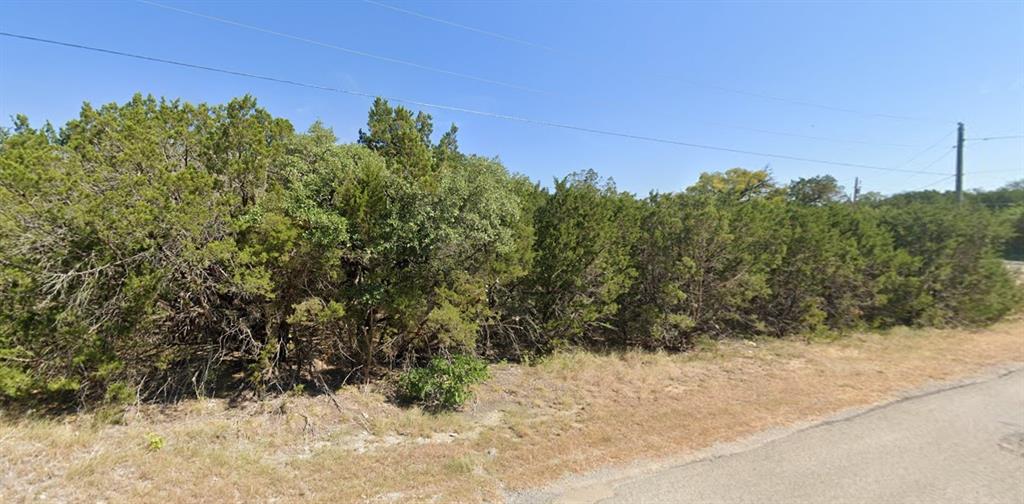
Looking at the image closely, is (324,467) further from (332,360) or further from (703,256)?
(703,256)

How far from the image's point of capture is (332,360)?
785cm

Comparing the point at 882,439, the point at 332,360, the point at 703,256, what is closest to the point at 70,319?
the point at 332,360

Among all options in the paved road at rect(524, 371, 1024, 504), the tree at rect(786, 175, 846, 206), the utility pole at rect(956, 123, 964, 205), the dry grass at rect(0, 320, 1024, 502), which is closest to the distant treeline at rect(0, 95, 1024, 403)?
the dry grass at rect(0, 320, 1024, 502)

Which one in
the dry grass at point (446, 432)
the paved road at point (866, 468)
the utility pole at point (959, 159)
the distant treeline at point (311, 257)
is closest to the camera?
the paved road at point (866, 468)

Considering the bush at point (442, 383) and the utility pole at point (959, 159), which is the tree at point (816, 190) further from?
the bush at point (442, 383)

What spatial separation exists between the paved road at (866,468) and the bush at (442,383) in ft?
9.50

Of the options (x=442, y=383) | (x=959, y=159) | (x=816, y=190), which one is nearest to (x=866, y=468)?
(x=442, y=383)

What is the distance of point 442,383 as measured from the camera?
6.72m

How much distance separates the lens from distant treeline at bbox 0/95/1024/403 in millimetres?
5117

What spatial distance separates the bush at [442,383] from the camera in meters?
6.63

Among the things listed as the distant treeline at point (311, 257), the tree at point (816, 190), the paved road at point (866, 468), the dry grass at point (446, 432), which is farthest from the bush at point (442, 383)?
the tree at point (816, 190)

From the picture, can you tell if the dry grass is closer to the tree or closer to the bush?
the bush

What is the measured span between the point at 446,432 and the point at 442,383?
105 centimetres

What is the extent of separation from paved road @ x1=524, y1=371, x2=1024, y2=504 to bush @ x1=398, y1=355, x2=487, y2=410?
9.50 feet
